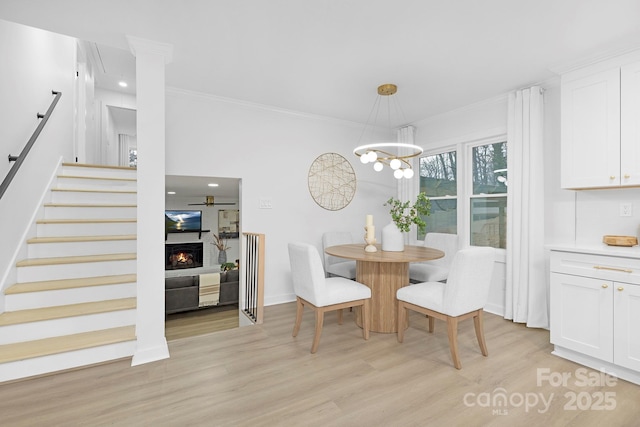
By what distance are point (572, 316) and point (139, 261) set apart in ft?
11.3

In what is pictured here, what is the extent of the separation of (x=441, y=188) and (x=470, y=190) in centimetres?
46

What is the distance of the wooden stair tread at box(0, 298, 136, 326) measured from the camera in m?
2.17

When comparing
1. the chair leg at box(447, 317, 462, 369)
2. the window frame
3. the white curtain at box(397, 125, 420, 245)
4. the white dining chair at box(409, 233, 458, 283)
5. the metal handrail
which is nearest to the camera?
the metal handrail

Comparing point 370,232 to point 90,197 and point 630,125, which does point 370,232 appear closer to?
point 630,125

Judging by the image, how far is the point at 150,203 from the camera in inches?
92.2

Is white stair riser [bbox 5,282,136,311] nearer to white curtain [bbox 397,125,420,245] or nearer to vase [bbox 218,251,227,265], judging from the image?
white curtain [bbox 397,125,420,245]

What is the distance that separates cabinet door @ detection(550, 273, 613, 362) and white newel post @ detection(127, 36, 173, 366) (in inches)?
126

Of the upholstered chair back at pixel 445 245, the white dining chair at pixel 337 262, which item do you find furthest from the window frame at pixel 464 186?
the white dining chair at pixel 337 262

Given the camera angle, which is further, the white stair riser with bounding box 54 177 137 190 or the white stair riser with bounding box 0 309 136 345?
the white stair riser with bounding box 54 177 137 190

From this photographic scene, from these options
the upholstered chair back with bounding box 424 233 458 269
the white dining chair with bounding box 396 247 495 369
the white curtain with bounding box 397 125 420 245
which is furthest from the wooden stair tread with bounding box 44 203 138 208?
the white curtain with bounding box 397 125 420 245

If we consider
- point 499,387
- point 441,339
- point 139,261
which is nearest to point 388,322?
point 441,339

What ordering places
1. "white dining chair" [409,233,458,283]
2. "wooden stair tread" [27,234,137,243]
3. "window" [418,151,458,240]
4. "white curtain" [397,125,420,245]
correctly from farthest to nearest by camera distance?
"white curtain" [397,125,420,245], "window" [418,151,458,240], "white dining chair" [409,233,458,283], "wooden stair tread" [27,234,137,243]

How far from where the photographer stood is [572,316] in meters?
2.38

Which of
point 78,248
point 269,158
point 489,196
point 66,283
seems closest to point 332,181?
point 269,158
